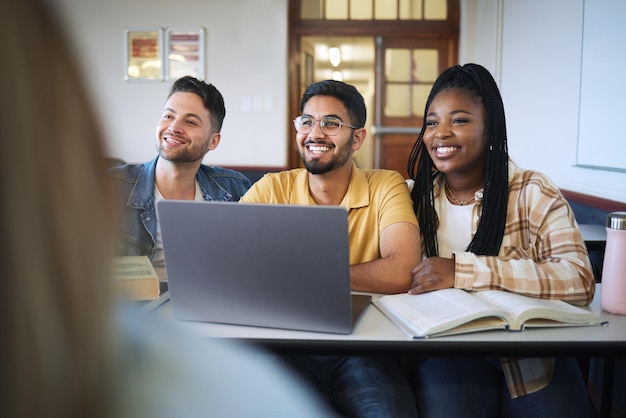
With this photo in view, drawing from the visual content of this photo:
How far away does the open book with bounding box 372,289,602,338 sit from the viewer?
114 cm

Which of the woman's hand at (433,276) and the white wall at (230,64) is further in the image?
the white wall at (230,64)

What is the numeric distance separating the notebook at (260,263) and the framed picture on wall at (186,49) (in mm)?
4208

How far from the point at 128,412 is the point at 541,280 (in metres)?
1.17

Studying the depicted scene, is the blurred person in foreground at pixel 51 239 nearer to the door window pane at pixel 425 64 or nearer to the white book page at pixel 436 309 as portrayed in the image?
the white book page at pixel 436 309

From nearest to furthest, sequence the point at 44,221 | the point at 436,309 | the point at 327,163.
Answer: the point at 44,221 → the point at 436,309 → the point at 327,163

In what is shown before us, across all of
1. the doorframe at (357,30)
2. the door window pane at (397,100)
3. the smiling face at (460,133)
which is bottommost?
the smiling face at (460,133)

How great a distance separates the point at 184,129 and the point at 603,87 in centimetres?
169

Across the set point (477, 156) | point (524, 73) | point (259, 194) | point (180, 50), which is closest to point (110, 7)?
point (180, 50)

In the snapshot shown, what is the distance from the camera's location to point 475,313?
115 centimetres

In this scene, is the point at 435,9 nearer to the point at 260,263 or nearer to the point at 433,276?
the point at 433,276

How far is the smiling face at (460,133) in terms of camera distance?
1662 mm

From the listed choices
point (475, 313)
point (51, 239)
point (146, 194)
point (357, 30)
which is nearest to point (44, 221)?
point (51, 239)

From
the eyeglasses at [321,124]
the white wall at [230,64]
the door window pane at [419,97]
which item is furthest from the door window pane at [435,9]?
the eyeglasses at [321,124]

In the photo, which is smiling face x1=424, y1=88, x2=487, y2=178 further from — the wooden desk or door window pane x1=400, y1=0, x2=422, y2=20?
door window pane x1=400, y1=0, x2=422, y2=20
